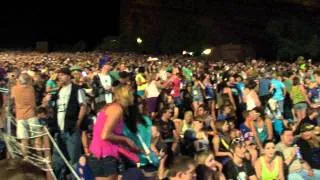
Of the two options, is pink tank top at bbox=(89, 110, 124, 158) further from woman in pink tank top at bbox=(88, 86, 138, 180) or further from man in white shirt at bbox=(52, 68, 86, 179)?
man in white shirt at bbox=(52, 68, 86, 179)

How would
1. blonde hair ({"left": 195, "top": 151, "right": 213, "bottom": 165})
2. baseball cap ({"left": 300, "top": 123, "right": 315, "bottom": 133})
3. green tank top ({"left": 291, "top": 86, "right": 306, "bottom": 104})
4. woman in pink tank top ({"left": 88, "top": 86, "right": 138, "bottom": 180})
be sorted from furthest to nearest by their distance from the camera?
green tank top ({"left": 291, "top": 86, "right": 306, "bottom": 104})
baseball cap ({"left": 300, "top": 123, "right": 315, "bottom": 133})
blonde hair ({"left": 195, "top": 151, "right": 213, "bottom": 165})
woman in pink tank top ({"left": 88, "top": 86, "right": 138, "bottom": 180})

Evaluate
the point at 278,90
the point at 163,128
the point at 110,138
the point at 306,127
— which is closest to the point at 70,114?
the point at 163,128

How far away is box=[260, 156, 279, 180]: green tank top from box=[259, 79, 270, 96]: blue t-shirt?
5232mm

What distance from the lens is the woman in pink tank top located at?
15.6ft

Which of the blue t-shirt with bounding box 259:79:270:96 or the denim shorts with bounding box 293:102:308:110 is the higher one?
the blue t-shirt with bounding box 259:79:270:96

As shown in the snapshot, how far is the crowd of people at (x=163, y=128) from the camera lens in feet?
16.2

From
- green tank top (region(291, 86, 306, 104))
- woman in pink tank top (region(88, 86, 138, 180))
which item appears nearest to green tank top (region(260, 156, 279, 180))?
woman in pink tank top (region(88, 86, 138, 180))

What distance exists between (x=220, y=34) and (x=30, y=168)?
155ft

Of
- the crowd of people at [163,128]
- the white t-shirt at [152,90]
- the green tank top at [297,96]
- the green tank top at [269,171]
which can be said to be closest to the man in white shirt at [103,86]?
the crowd of people at [163,128]

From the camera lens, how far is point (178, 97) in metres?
12.0

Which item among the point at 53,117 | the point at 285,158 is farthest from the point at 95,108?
the point at 285,158

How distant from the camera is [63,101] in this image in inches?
287

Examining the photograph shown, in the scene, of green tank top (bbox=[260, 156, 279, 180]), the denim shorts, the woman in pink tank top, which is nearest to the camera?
the woman in pink tank top

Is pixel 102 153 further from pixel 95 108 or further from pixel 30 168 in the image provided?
pixel 95 108
